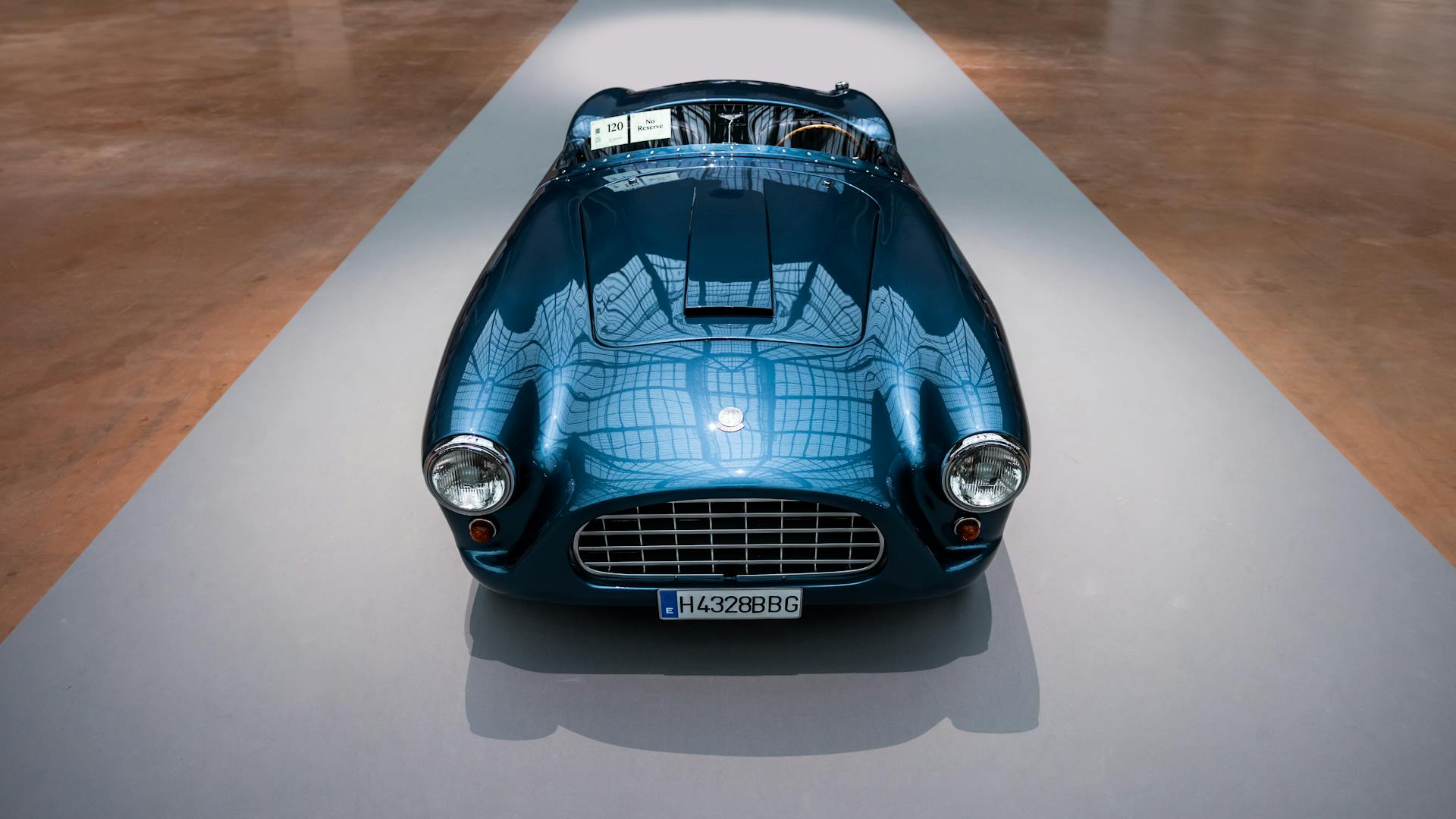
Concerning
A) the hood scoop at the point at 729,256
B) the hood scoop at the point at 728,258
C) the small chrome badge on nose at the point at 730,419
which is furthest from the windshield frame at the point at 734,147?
the small chrome badge on nose at the point at 730,419

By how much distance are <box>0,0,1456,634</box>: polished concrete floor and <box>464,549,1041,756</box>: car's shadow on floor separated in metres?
1.17

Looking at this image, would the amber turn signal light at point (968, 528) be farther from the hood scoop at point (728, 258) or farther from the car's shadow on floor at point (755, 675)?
the hood scoop at point (728, 258)

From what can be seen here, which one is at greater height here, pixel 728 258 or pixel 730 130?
pixel 730 130

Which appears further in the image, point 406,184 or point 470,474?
point 406,184

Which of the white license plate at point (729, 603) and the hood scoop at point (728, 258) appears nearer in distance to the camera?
the white license plate at point (729, 603)

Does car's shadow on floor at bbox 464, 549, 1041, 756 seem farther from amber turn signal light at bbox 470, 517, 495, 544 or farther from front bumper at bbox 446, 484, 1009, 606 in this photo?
amber turn signal light at bbox 470, 517, 495, 544

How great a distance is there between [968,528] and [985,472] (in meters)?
0.13

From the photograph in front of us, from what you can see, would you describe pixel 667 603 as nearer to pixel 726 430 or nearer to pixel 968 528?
pixel 726 430

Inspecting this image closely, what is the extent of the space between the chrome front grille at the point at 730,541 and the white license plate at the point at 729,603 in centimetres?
3

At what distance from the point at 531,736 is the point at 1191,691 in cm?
144

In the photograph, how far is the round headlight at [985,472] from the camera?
6.85ft

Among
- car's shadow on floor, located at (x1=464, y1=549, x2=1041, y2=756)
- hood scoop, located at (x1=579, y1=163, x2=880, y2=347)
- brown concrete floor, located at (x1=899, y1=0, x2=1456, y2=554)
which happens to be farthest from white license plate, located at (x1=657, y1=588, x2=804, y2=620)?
brown concrete floor, located at (x1=899, y1=0, x2=1456, y2=554)

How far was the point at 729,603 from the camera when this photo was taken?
214 cm

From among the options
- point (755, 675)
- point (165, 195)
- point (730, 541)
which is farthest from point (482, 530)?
point (165, 195)
